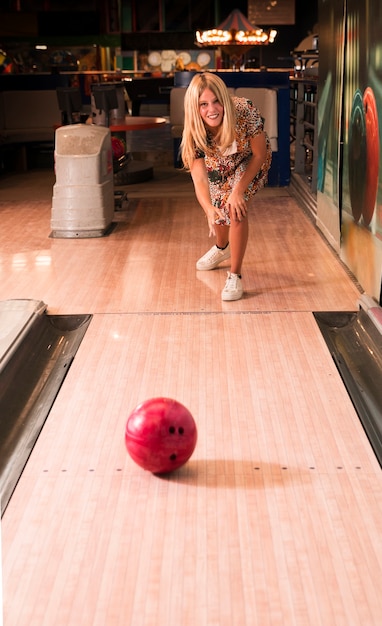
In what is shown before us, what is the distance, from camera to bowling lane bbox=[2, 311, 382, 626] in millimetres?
1653

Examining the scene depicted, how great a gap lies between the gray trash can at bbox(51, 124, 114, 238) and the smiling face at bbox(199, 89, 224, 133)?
5.18 ft

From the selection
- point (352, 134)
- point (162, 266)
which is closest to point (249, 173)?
point (352, 134)

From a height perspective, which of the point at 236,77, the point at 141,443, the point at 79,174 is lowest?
the point at 141,443

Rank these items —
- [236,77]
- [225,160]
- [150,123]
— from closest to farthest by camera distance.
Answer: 1. [225,160]
2. [150,123]
3. [236,77]

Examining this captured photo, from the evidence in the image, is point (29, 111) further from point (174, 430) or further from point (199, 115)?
point (174, 430)

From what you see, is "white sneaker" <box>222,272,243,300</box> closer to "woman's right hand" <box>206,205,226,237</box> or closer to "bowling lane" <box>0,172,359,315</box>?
"bowling lane" <box>0,172,359,315</box>

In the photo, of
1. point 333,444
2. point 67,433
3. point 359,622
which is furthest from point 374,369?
point 359,622

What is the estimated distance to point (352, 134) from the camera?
3811mm

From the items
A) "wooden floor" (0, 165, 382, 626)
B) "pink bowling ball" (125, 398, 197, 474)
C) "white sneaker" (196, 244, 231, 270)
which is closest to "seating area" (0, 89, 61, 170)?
"white sneaker" (196, 244, 231, 270)

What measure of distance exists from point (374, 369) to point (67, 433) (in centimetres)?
113

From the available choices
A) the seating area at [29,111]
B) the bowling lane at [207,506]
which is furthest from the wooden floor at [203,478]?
the seating area at [29,111]

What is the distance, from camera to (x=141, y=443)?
207 centimetres

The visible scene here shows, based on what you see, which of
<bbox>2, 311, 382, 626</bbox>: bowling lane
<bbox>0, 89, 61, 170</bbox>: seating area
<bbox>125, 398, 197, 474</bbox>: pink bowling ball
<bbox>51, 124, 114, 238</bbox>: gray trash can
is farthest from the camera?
<bbox>0, 89, 61, 170</bbox>: seating area

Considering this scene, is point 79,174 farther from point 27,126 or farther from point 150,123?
point 27,126
